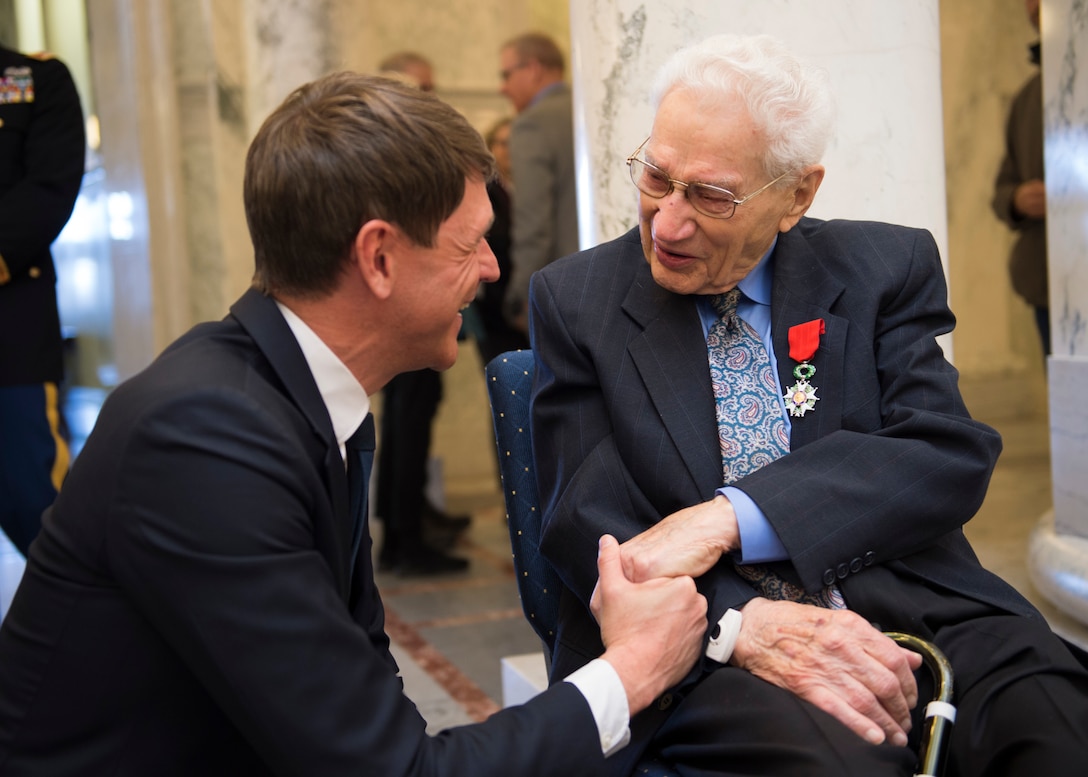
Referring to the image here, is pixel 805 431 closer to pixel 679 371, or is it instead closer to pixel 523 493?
pixel 679 371

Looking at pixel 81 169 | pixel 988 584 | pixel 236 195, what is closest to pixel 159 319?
pixel 236 195

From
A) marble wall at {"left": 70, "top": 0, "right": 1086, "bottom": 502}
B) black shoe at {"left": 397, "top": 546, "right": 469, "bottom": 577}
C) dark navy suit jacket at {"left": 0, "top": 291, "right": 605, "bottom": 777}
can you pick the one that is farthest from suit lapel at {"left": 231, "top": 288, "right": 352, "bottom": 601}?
black shoe at {"left": 397, "top": 546, "right": 469, "bottom": 577}

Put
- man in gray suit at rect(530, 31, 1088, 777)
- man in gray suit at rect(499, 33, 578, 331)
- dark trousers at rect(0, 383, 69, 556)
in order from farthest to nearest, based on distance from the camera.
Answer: man in gray suit at rect(499, 33, 578, 331), dark trousers at rect(0, 383, 69, 556), man in gray suit at rect(530, 31, 1088, 777)

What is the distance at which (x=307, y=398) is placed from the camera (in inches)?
55.9

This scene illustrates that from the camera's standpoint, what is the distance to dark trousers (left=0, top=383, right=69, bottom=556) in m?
4.02

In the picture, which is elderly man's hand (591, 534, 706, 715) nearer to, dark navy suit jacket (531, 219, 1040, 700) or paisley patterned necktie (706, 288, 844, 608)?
dark navy suit jacket (531, 219, 1040, 700)

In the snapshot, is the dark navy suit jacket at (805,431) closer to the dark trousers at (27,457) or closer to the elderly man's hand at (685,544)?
the elderly man's hand at (685,544)

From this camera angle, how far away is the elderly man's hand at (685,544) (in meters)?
1.77

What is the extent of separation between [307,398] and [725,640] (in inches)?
29.2

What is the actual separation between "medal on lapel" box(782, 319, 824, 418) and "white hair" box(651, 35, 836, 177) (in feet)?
0.91

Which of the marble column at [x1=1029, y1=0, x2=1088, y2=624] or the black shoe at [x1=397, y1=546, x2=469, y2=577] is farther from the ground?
the marble column at [x1=1029, y1=0, x2=1088, y2=624]

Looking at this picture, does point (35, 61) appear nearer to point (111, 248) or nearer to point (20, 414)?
point (20, 414)

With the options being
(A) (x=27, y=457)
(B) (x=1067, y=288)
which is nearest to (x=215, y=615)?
(B) (x=1067, y=288)

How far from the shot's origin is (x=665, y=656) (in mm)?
1544
